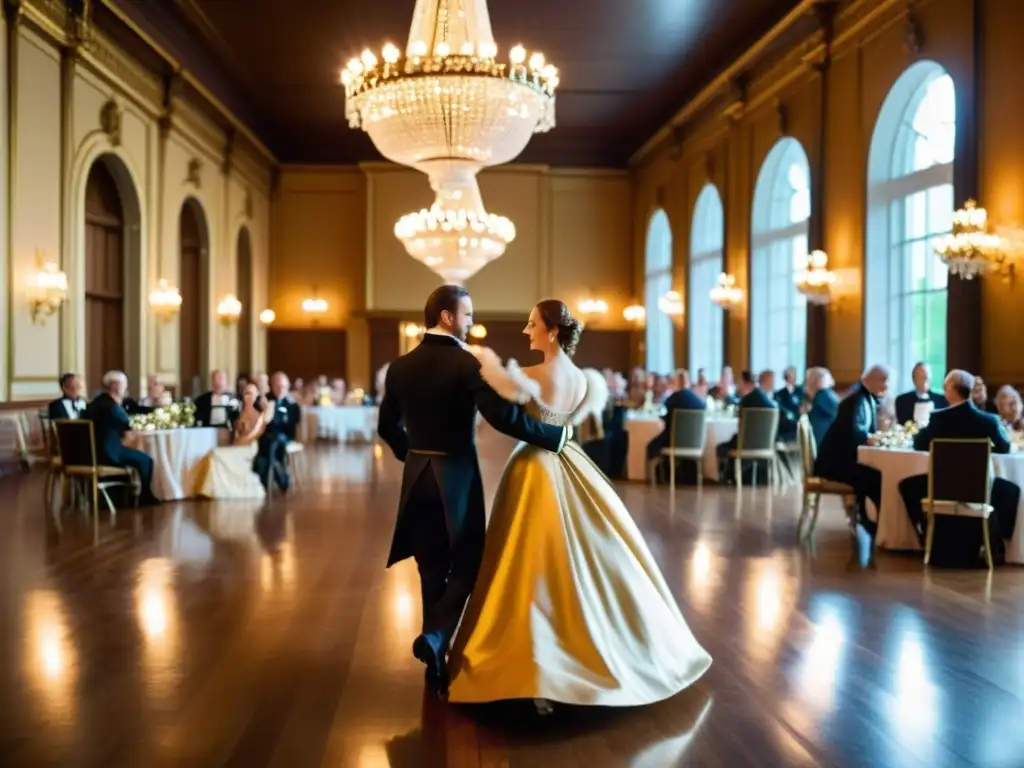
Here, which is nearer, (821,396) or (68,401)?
(821,396)

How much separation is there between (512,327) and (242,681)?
1827 centimetres

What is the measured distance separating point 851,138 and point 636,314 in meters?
9.57

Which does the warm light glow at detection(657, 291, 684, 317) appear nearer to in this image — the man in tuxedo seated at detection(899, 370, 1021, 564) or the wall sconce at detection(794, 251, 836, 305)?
the wall sconce at detection(794, 251, 836, 305)

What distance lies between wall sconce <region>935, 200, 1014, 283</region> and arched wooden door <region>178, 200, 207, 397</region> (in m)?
11.8

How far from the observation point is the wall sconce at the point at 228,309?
A: 17.5 m

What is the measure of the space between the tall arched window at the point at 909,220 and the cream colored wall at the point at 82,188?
8.67 m

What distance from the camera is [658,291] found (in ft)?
68.8

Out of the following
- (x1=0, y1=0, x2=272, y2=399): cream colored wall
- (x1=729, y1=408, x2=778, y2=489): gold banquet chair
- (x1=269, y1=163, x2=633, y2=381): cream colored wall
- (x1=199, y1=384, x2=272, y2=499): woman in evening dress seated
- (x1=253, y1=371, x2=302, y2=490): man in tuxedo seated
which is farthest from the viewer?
(x1=269, y1=163, x2=633, y2=381): cream colored wall

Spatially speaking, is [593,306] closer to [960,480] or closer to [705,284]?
[705,284]

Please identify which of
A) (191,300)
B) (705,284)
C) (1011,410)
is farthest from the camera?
(705,284)

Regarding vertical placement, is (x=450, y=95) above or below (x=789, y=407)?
above

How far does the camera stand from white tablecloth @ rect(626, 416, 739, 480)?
36.6ft

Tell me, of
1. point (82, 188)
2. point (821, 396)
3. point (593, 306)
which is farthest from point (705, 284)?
point (82, 188)

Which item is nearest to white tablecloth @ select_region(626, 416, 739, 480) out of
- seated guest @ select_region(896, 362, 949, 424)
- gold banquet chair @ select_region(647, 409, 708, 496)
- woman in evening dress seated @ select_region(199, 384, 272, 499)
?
gold banquet chair @ select_region(647, 409, 708, 496)
